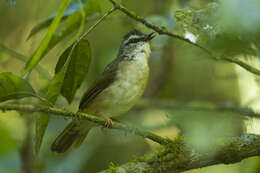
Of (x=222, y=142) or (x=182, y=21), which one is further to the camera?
(x=222, y=142)

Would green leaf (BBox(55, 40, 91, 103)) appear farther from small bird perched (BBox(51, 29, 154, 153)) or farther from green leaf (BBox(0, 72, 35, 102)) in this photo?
small bird perched (BBox(51, 29, 154, 153))

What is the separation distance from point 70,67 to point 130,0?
3301 millimetres

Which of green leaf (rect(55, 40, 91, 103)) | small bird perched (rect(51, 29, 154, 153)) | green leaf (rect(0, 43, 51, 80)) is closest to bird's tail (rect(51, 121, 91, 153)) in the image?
small bird perched (rect(51, 29, 154, 153))

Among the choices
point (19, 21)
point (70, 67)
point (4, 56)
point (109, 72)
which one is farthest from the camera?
point (19, 21)

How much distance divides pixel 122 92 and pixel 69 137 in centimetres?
72

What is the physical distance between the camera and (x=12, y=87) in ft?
6.23

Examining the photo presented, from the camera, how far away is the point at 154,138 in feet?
7.41

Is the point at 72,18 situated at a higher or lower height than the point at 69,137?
higher

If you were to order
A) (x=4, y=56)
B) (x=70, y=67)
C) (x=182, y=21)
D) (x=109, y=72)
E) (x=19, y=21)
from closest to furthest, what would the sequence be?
(x=182, y=21), (x=70, y=67), (x=4, y=56), (x=109, y=72), (x=19, y=21)

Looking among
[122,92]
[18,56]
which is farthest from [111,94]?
[18,56]

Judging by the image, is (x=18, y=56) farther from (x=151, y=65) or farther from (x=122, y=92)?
(x=151, y=65)

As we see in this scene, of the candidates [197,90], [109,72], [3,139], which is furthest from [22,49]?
[3,139]

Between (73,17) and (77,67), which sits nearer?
(77,67)

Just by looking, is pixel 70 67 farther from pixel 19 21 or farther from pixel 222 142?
pixel 19 21
